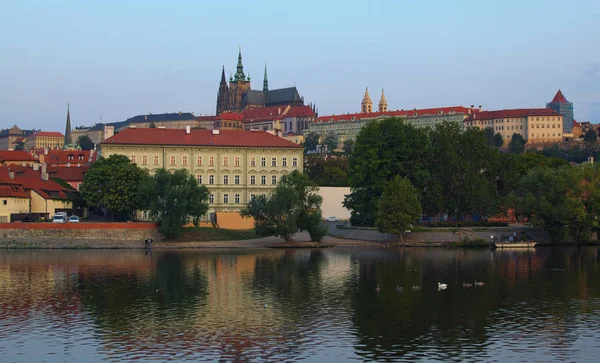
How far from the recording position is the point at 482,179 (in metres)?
90.6

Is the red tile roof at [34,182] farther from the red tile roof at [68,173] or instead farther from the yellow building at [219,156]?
the yellow building at [219,156]

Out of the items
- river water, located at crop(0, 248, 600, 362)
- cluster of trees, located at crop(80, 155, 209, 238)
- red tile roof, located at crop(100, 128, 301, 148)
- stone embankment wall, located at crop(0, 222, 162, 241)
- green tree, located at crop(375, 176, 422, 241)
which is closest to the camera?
river water, located at crop(0, 248, 600, 362)

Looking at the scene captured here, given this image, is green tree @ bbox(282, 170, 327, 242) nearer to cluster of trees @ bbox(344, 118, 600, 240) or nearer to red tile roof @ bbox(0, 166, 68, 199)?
cluster of trees @ bbox(344, 118, 600, 240)

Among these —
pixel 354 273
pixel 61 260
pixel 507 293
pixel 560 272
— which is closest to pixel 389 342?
pixel 507 293

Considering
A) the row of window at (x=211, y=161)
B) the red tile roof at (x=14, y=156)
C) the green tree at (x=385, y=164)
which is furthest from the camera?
the red tile roof at (x=14, y=156)

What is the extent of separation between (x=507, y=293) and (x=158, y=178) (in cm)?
4240

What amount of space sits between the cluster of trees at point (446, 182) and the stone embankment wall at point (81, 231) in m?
22.8

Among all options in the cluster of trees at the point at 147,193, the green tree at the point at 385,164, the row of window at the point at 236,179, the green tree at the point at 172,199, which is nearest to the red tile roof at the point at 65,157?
the row of window at the point at 236,179

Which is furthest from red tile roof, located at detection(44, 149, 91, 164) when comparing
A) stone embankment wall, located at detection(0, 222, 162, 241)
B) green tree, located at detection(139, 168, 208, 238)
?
green tree, located at detection(139, 168, 208, 238)

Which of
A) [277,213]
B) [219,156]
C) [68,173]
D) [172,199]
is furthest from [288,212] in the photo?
[68,173]

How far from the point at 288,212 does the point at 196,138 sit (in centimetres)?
2429

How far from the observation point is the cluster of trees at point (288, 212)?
7894 cm

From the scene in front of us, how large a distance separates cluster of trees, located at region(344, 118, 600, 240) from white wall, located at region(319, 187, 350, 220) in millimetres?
15128

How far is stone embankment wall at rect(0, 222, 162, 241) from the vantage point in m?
77.8
